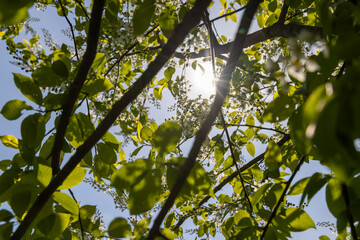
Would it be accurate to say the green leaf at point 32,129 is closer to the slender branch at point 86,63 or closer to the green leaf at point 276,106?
the slender branch at point 86,63

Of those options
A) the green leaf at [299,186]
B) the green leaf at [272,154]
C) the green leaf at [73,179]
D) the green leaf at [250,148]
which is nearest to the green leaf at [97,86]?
the green leaf at [73,179]

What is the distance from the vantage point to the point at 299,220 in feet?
3.17

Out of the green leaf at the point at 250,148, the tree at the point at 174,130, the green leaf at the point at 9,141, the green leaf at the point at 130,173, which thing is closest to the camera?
the tree at the point at 174,130

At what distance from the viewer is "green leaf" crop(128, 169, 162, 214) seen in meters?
0.65

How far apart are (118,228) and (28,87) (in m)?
0.60

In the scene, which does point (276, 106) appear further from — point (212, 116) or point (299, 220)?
point (299, 220)

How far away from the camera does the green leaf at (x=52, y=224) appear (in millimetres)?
969

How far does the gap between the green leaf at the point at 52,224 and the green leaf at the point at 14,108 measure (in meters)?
0.41

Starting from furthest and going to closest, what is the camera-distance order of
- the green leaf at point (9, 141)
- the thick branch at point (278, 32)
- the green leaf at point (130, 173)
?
the thick branch at point (278, 32) → the green leaf at point (9, 141) → the green leaf at point (130, 173)

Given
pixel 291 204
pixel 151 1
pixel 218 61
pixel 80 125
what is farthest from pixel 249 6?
pixel 218 61

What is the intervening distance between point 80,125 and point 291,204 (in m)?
1.54

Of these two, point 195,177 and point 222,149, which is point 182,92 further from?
point 195,177

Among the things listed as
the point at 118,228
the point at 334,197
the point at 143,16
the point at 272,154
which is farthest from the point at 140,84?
the point at 334,197

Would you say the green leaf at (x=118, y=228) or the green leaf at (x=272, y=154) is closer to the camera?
the green leaf at (x=118, y=228)
